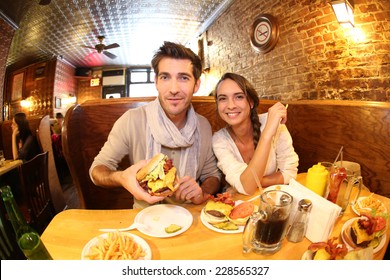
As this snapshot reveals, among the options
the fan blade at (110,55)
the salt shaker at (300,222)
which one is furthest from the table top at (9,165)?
the salt shaker at (300,222)

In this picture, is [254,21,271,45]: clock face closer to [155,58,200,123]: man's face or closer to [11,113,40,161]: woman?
[155,58,200,123]: man's face

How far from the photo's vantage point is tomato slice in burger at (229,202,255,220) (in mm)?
759

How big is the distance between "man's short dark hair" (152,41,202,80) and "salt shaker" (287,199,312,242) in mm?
852

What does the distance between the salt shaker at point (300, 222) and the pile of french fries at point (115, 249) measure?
1.58ft

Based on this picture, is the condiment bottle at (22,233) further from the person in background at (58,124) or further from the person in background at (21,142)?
the person in background at (58,124)

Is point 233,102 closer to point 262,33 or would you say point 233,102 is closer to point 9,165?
point 9,165

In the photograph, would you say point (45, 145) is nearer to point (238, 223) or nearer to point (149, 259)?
point (149, 259)

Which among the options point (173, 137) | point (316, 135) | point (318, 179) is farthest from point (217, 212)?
point (316, 135)

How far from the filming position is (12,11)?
0.78 m

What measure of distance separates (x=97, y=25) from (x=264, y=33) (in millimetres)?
2092

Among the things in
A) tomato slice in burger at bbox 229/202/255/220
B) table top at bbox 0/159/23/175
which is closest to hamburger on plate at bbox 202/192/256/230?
tomato slice in burger at bbox 229/202/255/220

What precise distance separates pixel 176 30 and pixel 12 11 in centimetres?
69

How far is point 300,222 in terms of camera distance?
0.67 meters
